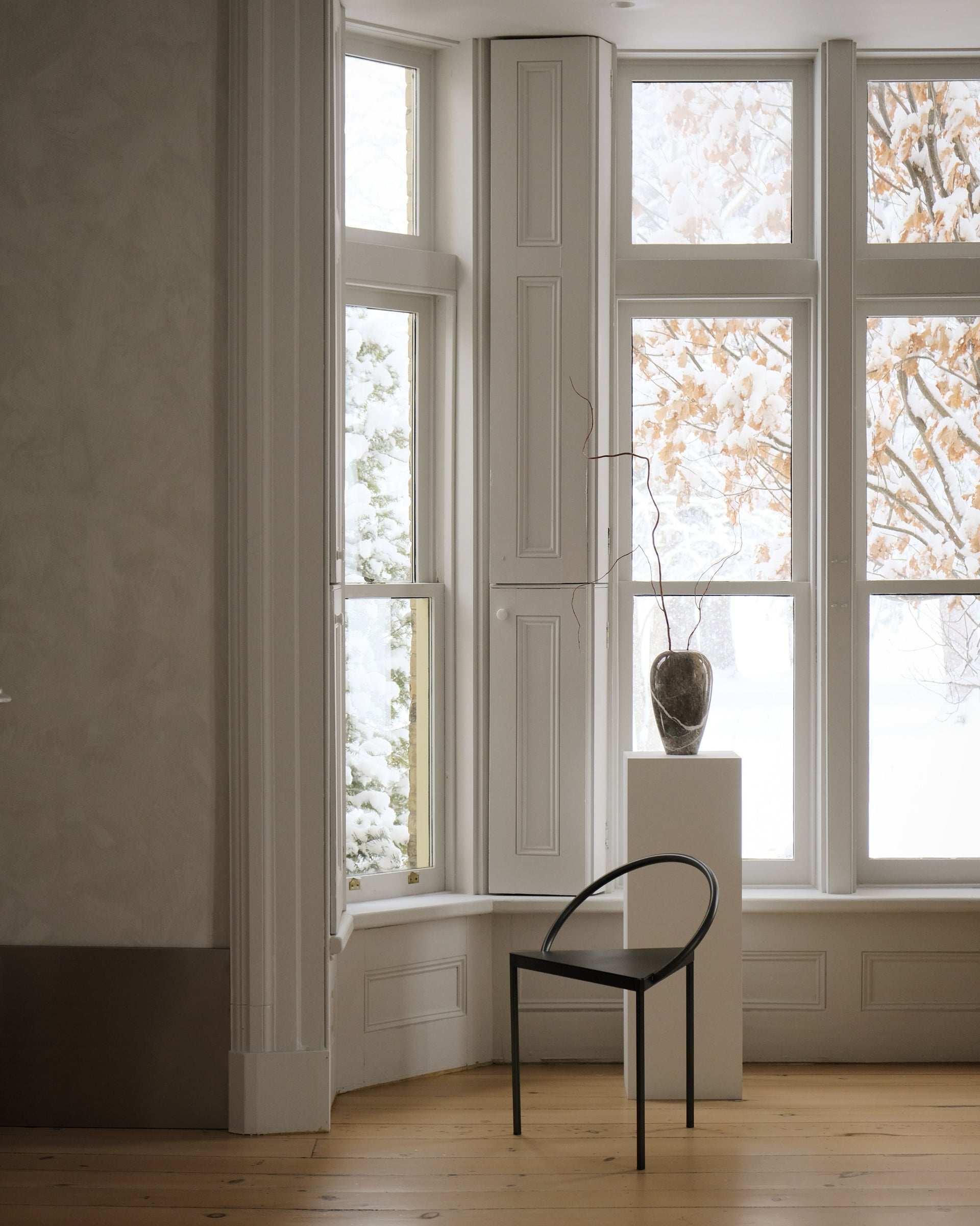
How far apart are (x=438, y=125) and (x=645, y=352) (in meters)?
0.98

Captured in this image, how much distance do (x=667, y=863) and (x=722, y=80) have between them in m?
2.52

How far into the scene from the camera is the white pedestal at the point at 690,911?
3199mm

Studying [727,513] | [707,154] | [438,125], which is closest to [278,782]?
[727,513]

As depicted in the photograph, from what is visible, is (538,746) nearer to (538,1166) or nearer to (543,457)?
(543,457)

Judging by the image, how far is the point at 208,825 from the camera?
301 cm

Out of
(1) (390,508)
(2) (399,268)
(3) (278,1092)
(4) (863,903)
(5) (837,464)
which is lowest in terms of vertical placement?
(3) (278,1092)

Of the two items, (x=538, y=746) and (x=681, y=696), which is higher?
(x=681, y=696)

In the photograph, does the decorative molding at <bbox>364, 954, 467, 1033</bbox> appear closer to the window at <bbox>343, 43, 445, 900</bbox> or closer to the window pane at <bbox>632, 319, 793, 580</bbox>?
the window at <bbox>343, 43, 445, 900</bbox>

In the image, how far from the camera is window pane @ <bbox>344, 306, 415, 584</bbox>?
138 inches

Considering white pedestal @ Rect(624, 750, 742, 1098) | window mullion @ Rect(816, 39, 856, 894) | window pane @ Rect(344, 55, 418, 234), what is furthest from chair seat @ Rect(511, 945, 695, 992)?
window pane @ Rect(344, 55, 418, 234)

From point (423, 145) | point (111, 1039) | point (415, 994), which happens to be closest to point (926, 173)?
point (423, 145)

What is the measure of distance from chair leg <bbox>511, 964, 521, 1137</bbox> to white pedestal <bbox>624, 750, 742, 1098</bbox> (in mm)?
360

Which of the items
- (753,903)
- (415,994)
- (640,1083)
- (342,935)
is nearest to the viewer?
(640,1083)

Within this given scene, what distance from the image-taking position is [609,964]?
2891 millimetres
